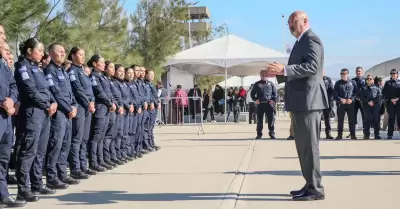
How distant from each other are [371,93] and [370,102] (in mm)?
248

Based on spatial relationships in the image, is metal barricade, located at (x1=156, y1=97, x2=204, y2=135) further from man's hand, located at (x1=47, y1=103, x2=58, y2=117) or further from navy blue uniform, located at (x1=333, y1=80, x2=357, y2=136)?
man's hand, located at (x1=47, y1=103, x2=58, y2=117)

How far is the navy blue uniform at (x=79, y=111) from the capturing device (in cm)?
855

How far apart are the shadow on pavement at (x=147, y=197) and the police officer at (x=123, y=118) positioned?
3211 mm

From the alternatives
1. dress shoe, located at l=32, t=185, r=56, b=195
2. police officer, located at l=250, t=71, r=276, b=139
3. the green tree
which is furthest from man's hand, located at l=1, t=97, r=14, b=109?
the green tree

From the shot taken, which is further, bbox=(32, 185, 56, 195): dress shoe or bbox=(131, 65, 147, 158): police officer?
bbox=(131, 65, 147, 158): police officer

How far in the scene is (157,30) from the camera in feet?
84.1

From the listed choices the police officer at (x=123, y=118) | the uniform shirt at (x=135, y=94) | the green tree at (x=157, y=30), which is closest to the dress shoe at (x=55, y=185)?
the police officer at (x=123, y=118)

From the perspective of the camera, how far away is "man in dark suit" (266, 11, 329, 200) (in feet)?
21.7

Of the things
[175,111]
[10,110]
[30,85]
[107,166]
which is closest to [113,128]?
[107,166]

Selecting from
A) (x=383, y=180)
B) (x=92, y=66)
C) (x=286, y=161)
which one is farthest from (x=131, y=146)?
(x=383, y=180)

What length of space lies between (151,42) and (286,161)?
50.7 ft

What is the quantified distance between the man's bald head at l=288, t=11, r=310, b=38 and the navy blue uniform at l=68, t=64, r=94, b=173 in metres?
3.35

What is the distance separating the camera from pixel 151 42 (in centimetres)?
2533

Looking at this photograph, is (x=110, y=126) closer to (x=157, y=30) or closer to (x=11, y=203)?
(x=11, y=203)
